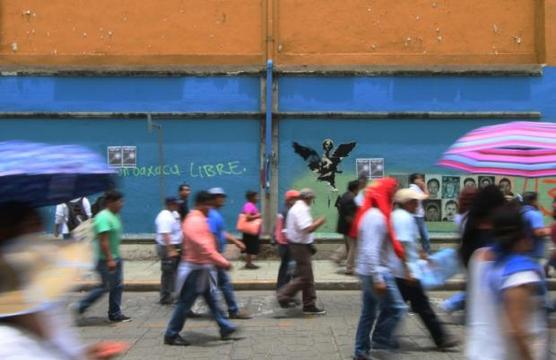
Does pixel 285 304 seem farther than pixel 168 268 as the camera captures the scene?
No

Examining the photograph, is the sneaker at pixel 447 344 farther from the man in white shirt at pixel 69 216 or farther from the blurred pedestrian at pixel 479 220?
the man in white shirt at pixel 69 216

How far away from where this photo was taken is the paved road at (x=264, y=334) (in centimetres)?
662

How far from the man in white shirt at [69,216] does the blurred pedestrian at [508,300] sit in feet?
36.8

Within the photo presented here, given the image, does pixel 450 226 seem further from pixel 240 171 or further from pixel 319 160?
pixel 240 171

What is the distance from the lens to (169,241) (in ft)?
29.9

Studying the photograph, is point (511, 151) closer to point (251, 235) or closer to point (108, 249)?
Result: point (108, 249)

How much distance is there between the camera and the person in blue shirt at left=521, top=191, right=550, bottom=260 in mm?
3270

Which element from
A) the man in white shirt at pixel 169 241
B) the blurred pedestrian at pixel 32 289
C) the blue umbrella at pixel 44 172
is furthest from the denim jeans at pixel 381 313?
the man in white shirt at pixel 169 241

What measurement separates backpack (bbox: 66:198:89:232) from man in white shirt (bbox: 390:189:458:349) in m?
9.07

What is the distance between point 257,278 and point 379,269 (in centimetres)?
594

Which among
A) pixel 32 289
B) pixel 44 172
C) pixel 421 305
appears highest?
pixel 44 172

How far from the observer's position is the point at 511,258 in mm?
3131

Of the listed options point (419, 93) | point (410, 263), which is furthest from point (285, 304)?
point (419, 93)

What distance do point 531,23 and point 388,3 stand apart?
342cm
